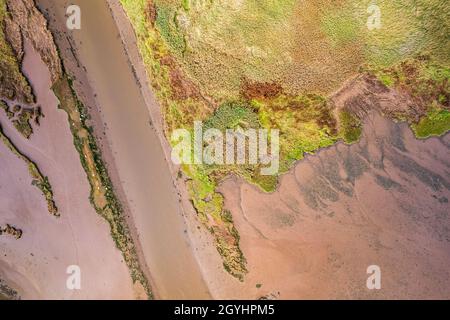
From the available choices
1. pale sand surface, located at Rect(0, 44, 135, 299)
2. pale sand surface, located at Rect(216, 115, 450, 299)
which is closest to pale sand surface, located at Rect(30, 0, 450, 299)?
pale sand surface, located at Rect(216, 115, 450, 299)

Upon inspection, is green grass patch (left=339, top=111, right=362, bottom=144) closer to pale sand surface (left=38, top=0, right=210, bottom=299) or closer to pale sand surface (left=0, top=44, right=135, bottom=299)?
pale sand surface (left=38, top=0, right=210, bottom=299)
